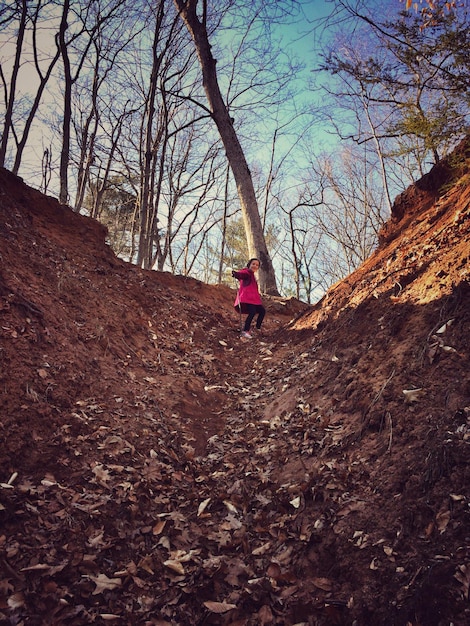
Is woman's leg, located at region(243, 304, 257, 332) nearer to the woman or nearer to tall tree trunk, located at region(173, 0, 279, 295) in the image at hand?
the woman

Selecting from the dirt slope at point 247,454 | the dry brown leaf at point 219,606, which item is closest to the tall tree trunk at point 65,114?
the dirt slope at point 247,454

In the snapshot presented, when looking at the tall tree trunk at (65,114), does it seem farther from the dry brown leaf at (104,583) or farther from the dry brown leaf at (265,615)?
the dry brown leaf at (265,615)

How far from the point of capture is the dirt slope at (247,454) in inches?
90.2

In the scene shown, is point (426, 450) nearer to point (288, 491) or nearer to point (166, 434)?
point (288, 491)

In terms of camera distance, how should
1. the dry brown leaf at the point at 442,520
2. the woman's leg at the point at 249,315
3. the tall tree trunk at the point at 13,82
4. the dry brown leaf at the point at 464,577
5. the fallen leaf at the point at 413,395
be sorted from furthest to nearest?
the tall tree trunk at the point at 13,82 → the woman's leg at the point at 249,315 → the fallen leaf at the point at 413,395 → the dry brown leaf at the point at 442,520 → the dry brown leaf at the point at 464,577

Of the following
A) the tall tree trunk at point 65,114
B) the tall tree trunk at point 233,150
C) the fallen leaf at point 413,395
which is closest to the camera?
the fallen leaf at point 413,395

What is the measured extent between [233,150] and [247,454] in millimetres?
8769

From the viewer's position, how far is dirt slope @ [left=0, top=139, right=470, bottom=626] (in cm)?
229

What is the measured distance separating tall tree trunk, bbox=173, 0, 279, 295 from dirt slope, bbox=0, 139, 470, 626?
13.2ft

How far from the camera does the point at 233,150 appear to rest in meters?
10.2

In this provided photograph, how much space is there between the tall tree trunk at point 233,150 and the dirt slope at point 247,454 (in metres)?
4.02

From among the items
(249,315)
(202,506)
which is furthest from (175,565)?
(249,315)

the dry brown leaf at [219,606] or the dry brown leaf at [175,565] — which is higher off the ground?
the dry brown leaf at [175,565]

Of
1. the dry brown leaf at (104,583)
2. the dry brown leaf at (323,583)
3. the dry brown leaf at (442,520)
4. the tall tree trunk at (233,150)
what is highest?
the tall tree trunk at (233,150)
